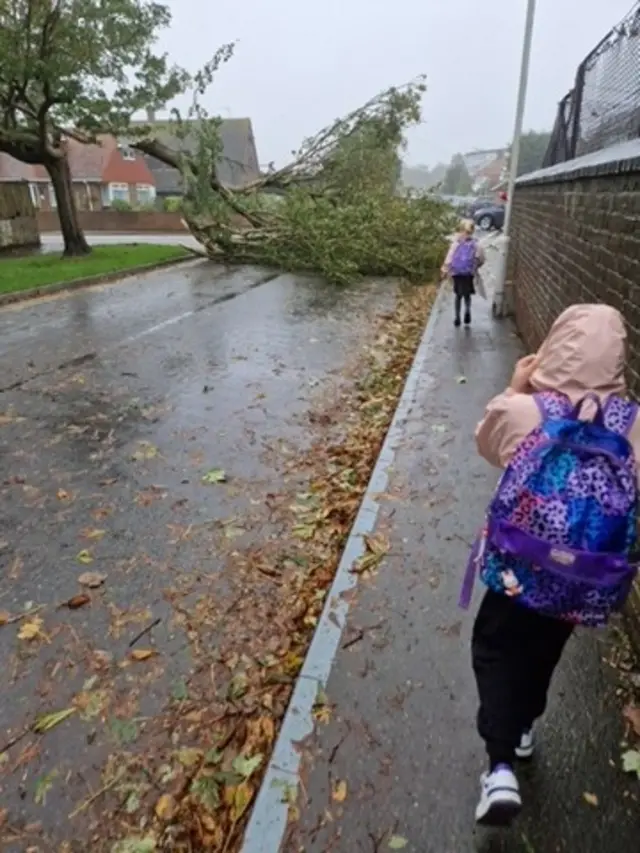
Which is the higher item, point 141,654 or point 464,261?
point 464,261

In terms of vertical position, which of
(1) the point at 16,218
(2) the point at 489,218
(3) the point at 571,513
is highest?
(3) the point at 571,513

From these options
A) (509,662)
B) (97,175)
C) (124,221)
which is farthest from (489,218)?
(509,662)

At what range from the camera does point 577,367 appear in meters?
1.83

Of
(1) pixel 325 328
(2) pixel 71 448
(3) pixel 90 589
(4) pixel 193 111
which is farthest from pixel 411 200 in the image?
(3) pixel 90 589

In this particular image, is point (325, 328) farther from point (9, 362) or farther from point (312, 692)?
point (312, 692)

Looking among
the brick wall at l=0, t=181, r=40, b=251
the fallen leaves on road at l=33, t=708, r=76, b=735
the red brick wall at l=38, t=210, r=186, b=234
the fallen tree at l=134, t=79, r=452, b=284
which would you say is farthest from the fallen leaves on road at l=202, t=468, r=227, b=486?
the red brick wall at l=38, t=210, r=186, b=234

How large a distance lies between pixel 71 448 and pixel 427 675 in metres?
3.90

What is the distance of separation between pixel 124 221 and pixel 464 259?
35637mm

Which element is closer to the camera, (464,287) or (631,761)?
(631,761)

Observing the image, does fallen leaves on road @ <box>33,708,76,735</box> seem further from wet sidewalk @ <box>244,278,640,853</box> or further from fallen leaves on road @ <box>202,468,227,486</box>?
fallen leaves on road @ <box>202,468,227,486</box>

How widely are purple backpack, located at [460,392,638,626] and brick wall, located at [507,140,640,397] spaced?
4.46ft

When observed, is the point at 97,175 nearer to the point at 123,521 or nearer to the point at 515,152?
the point at 515,152

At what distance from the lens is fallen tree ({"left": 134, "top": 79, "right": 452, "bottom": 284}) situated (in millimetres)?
16797

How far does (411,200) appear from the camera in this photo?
19078mm
